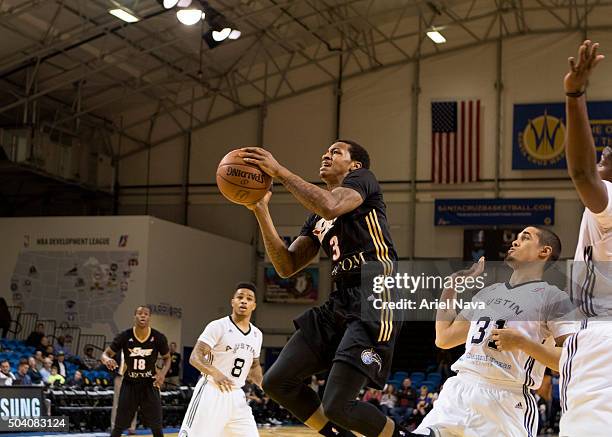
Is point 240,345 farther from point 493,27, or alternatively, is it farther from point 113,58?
point 493,27

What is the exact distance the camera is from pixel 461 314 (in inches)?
224

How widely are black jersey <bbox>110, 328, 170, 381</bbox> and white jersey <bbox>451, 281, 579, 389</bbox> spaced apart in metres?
7.22

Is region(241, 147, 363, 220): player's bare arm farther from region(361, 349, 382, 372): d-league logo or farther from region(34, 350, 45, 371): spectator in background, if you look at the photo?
region(34, 350, 45, 371): spectator in background

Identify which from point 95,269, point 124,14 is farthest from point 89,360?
point 124,14

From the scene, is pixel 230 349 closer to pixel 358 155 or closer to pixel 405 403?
pixel 358 155

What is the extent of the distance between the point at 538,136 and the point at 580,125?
23.2 meters

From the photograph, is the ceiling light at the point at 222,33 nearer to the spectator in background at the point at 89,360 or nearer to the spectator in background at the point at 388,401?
the spectator in background at the point at 89,360

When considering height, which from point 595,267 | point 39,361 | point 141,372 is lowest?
point 39,361

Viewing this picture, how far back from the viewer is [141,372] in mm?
11945

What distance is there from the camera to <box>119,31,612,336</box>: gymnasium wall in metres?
25.8

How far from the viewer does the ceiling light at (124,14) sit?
20.1 m

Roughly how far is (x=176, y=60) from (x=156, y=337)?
48.8 ft

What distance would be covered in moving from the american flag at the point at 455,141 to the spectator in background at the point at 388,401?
25.0ft

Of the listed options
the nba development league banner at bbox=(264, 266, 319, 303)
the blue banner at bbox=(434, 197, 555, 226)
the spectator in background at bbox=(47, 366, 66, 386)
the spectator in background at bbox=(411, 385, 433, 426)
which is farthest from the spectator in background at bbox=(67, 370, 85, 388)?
the blue banner at bbox=(434, 197, 555, 226)
